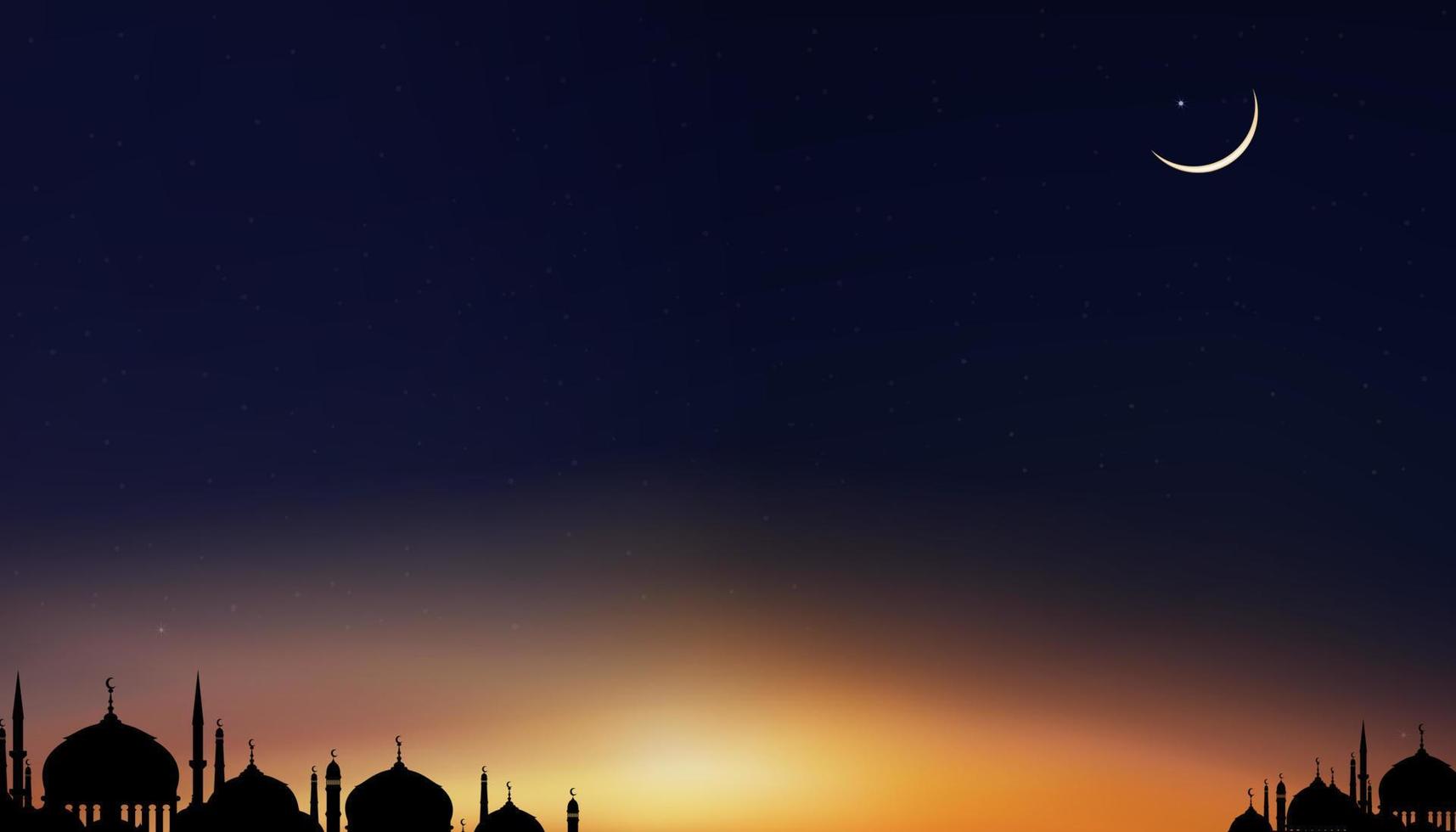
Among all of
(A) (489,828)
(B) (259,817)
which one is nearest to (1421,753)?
(A) (489,828)

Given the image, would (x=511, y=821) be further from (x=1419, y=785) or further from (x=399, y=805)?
(x=1419, y=785)

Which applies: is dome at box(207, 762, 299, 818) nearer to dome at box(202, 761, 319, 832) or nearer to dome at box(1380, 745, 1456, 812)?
dome at box(202, 761, 319, 832)

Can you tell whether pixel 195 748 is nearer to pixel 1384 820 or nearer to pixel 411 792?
pixel 411 792

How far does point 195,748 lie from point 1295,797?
55664 mm

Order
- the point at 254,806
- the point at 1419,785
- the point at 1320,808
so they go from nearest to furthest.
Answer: the point at 254,806
the point at 1419,785
the point at 1320,808

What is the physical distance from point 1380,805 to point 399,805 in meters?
51.3

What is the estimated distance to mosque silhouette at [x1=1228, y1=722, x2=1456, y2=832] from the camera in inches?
3314

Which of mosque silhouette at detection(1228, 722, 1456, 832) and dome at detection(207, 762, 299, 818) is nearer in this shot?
dome at detection(207, 762, 299, 818)

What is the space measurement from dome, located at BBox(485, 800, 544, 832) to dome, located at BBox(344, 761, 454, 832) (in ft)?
8.55

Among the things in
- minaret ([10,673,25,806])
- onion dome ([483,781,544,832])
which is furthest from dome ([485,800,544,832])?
minaret ([10,673,25,806])

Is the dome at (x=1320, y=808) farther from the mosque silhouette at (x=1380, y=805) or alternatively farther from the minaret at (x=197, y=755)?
the minaret at (x=197, y=755)

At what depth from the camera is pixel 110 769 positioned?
58.6 m

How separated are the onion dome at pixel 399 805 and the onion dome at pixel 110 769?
6.36m

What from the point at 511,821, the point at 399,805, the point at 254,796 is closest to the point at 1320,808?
the point at 511,821
